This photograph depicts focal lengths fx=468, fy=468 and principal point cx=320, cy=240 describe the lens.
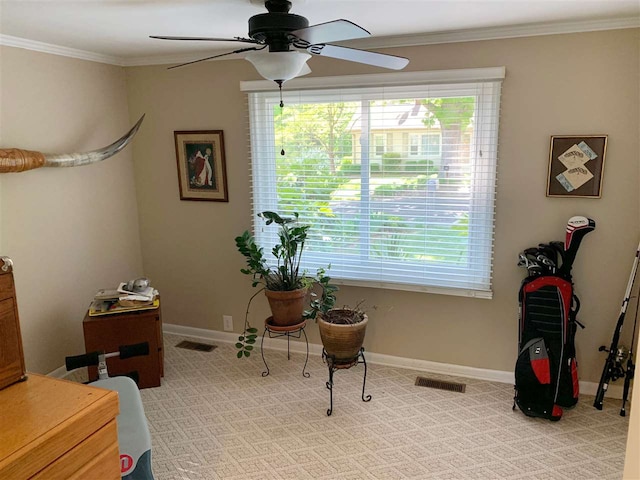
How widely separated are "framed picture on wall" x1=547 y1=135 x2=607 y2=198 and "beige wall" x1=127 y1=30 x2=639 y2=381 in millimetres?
46

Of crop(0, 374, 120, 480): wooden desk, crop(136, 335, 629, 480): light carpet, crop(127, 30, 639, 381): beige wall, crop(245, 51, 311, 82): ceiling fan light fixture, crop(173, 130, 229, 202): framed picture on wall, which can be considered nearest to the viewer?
crop(0, 374, 120, 480): wooden desk

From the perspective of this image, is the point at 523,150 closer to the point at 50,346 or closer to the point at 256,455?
the point at 256,455

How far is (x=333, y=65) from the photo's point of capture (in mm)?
3254

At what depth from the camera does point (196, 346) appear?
3.91 meters

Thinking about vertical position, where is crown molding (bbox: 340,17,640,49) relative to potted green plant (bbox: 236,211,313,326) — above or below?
above

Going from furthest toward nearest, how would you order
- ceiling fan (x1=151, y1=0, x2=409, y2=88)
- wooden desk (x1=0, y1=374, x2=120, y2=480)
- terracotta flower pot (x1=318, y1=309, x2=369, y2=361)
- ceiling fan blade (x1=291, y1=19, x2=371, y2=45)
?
terracotta flower pot (x1=318, y1=309, x2=369, y2=361) → ceiling fan (x1=151, y1=0, x2=409, y2=88) → ceiling fan blade (x1=291, y1=19, x2=371, y2=45) → wooden desk (x1=0, y1=374, x2=120, y2=480)

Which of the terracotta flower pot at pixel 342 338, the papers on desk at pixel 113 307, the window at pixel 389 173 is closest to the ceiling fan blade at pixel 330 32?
the window at pixel 389 173

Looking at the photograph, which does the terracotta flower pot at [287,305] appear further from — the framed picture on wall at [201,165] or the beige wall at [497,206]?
the framed picture on wall at [201,165]

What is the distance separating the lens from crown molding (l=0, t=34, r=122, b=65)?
114 inches

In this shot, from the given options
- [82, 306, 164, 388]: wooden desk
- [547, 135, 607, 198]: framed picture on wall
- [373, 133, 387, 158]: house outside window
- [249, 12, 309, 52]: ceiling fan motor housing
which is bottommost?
[82, 306, 164, 388]: wooden desk

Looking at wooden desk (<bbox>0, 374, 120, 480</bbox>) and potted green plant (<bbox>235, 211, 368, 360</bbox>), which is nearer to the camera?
wooden desk (<bbox>0, 374, 120, 480</bbox>)

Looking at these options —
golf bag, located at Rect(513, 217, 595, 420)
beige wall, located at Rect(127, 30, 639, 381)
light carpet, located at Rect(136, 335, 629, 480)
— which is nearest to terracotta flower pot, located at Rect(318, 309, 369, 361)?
light carpet, located at Rect(136, 335, 629, 480)

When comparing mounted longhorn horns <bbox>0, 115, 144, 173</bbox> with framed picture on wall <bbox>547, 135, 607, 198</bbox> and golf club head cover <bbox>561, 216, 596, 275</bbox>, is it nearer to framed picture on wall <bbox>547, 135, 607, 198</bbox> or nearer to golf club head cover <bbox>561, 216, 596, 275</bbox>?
framed picture on wall <bbox>547, 135, 607, 198</bbox>

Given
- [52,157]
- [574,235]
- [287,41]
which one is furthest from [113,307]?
[574,235]
